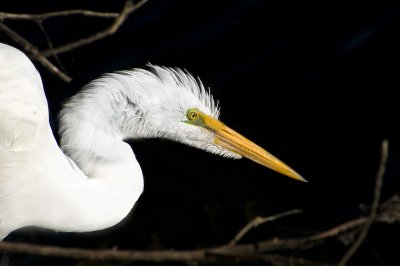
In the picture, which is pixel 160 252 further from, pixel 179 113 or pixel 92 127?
pixel 179 113

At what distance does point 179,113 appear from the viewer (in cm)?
330

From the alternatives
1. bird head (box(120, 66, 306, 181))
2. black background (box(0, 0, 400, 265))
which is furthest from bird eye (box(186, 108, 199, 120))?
black background (box(0, 0, 400, 265))

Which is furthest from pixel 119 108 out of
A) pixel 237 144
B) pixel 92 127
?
pixel 237 144

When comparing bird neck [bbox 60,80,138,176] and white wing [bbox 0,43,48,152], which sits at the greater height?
white wing [bbox 0,43,48,152]

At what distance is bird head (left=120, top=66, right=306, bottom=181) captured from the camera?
3.17 meters

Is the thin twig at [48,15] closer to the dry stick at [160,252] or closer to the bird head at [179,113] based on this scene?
the bird head at [179,113]

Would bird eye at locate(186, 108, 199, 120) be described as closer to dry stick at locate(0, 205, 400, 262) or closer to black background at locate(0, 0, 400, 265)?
dry stick at locate(0, 205, 400, 262)

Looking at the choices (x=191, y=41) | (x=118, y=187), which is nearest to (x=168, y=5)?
(x=191, y=41)

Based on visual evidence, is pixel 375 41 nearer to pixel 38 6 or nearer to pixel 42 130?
pixel 38 6

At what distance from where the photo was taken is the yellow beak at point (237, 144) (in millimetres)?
3473

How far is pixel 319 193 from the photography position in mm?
5242

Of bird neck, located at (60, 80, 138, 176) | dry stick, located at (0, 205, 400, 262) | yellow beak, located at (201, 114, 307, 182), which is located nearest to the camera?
dry stick, located at (0, 205, 400, 262)

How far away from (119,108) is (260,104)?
2.55 metres

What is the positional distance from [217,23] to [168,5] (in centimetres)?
41
